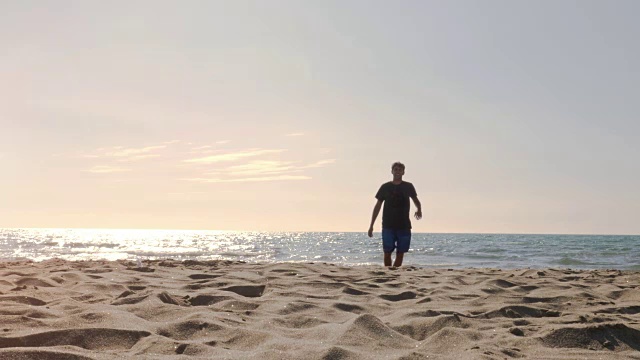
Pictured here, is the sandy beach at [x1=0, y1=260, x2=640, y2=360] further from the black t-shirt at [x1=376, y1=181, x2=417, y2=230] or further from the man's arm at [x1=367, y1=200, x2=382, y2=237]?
the man's arm at [x1=367, y1=200, x2=382, y2=237]

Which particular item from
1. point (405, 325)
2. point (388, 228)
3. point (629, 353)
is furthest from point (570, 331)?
point (388, 228)

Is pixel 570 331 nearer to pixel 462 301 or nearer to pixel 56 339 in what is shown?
pixel 462 301

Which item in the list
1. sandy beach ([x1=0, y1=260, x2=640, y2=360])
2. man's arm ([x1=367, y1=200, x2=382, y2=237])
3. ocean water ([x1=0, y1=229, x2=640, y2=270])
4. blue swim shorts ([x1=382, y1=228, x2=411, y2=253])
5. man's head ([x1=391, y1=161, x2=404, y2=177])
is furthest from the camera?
ocean water ([x1=0, y1=229, x2=640, y2=270])

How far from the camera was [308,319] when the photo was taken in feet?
10.6

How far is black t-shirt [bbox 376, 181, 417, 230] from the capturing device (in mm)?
8172

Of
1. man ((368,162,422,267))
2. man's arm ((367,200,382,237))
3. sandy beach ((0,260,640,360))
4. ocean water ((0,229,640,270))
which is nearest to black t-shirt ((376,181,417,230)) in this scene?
man ((368,162,422,267))

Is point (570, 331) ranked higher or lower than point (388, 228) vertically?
lower

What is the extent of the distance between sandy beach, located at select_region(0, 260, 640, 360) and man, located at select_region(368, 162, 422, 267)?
123 inches

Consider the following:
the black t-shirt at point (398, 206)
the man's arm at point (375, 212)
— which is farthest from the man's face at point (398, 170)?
the man's arm at point (375, 212)

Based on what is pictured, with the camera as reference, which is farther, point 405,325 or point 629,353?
point 405,325

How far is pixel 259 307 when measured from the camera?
365 cm

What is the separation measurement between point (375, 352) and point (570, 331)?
3.78 ft

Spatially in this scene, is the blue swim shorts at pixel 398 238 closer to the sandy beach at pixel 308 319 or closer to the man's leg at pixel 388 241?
the man's leg at pixel 388 241

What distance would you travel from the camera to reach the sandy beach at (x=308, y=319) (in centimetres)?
249
